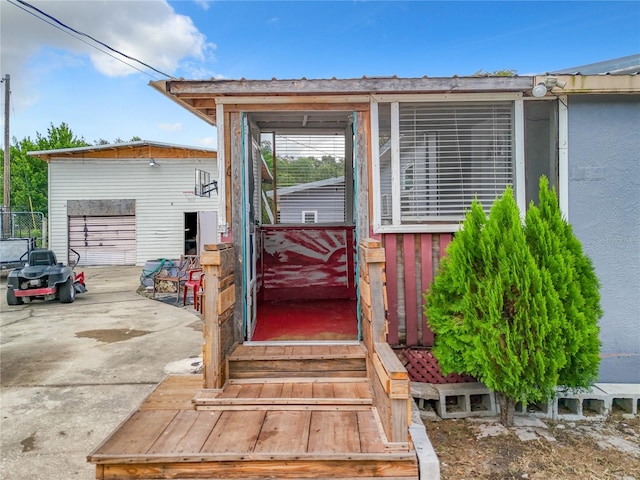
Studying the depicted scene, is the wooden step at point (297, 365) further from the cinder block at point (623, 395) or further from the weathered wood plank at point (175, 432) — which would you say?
the cinder block at point (623, 395)

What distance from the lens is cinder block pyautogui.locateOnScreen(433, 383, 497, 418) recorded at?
3.16 meters

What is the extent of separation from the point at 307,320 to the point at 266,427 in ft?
6.27

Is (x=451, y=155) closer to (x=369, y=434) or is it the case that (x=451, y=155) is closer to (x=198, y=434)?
(x=369, y=434)

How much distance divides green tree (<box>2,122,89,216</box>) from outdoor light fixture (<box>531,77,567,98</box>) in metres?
29.5

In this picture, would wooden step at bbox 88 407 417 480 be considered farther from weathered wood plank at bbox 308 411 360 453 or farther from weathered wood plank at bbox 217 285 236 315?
weathered wood plank at bbox 217 285 236 315

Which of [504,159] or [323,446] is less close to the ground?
[504,159]

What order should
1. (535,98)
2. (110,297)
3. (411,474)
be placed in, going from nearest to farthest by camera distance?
1. (411,474)
2. (535,98)
3. (110,297)

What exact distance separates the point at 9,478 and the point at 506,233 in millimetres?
3641

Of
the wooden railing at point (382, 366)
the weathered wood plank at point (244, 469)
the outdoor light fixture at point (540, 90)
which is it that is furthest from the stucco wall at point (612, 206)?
the weathered wood plank at point (244, 469)

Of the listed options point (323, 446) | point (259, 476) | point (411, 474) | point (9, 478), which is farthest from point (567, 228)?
point (9, 478)

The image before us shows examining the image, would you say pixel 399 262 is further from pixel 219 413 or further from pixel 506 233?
pixel 219 413

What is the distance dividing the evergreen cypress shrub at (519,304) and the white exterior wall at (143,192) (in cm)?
1205

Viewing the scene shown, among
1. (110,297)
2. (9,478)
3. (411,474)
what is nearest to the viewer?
(411,474)

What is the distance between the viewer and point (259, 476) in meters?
2.04
